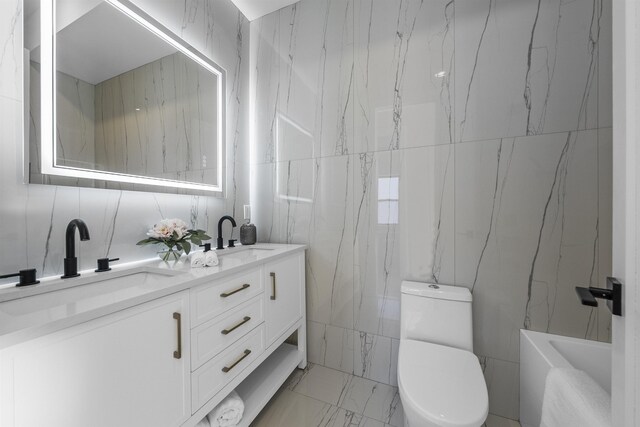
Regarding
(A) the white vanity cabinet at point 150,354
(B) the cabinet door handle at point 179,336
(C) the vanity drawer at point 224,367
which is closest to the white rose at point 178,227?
(A) the white vanity cabinet at point 150,354

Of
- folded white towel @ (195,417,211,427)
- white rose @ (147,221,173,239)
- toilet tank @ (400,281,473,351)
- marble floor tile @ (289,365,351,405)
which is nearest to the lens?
folded white towel @ (195,417,211,427)

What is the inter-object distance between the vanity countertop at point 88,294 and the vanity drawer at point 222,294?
0.13 feet

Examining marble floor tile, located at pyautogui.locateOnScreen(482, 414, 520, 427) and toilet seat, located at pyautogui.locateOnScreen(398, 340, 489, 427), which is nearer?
toilet seat, located at pyautogui.locateOnScreen(398, 340, 489, 427)

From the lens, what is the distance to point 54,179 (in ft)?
3.22

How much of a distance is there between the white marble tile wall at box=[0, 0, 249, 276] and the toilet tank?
1420 millimetres

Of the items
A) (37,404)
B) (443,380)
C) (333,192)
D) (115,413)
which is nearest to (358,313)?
(443,380)

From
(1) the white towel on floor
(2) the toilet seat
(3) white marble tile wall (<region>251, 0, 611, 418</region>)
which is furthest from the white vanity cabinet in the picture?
(1) the white towel on floor

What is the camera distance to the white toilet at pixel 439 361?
926mm

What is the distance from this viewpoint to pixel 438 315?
1.40m

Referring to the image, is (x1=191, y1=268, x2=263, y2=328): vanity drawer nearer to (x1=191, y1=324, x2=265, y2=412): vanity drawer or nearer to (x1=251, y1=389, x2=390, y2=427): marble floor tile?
(x1=191, y1=324, x2=265, y2=412): vanity drawer

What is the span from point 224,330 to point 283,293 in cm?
51

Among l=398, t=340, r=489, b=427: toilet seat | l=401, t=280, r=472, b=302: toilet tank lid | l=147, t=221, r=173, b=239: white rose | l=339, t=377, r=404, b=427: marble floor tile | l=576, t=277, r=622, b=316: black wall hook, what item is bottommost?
l=339, t=377, r=404, b=427: marble floor tile

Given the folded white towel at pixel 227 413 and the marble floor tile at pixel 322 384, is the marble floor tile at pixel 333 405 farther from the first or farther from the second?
the folded white towel at pixel 227 413

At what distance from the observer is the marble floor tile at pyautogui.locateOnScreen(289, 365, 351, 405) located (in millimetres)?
1588
